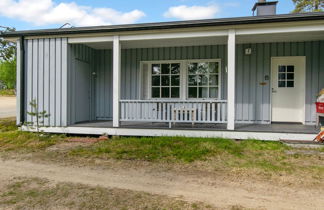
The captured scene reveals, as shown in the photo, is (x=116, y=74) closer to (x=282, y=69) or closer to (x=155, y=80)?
(x=155, y=80)

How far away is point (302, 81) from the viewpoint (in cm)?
618

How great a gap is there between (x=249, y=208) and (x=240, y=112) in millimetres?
4514

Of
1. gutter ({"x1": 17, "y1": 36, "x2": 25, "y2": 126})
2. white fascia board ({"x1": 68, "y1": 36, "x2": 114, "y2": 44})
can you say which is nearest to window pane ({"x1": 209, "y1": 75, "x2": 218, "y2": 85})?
white fascia board ({"x1": 68, "y1": 36, "x2": 114, "y2": 44})

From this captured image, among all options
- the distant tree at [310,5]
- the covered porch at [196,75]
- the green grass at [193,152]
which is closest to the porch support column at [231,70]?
the covered porch at [196,75]

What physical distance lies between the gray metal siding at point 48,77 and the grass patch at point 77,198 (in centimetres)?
321

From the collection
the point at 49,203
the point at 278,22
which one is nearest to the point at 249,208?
the point at 49,203

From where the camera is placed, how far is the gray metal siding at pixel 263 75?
607cm

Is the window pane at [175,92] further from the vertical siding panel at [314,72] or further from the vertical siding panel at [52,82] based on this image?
the vertical siding panel at [314,72]

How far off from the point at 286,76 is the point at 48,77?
21.1 ft

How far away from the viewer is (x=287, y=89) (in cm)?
632

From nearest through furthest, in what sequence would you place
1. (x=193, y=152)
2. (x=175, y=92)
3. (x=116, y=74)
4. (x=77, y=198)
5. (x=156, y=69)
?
(x=77, y=198)
(x=193, y=152)
(x=116, y=74)
(x=175, y=92)
(x=156, y=69)

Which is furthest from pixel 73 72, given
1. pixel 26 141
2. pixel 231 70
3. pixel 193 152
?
pixel 231 70

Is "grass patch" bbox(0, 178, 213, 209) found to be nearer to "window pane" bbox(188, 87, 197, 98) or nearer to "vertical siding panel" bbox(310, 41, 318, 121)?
"window pane" bbox(188, 87, 197, 98)

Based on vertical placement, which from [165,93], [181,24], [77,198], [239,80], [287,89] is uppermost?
[181,24]
